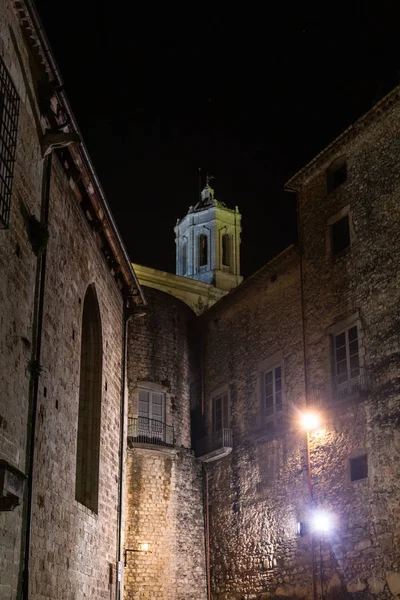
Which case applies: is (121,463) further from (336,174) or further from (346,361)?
(336,174)

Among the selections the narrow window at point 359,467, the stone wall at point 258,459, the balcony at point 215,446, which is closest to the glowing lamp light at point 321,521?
the stone wall at point 258,459

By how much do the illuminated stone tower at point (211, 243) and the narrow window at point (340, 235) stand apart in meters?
23.9

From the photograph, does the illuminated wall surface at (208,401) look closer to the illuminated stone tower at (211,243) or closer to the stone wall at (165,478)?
the stone wall at (165,478)

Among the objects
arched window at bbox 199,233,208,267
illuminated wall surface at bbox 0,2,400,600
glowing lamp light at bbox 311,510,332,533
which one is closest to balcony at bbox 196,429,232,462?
illuminated wall surface at bbox 0,2,400,600

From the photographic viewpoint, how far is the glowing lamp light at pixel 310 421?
19719mm

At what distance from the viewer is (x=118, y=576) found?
1692 centimetres

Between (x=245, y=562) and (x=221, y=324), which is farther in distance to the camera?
(x=221, y=324)

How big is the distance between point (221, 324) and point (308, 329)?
521 cm

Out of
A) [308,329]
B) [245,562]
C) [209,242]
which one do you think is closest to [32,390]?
[308,329]

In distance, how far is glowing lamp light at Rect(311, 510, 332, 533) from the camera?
18.6 meters

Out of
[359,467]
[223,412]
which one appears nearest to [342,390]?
[359,467]

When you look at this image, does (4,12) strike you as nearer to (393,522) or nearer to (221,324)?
(393,522)

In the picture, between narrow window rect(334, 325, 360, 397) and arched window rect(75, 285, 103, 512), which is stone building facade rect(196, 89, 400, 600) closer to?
narrow window rect(334, 325, 360, 397)

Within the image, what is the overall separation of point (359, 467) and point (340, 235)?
6.35m
